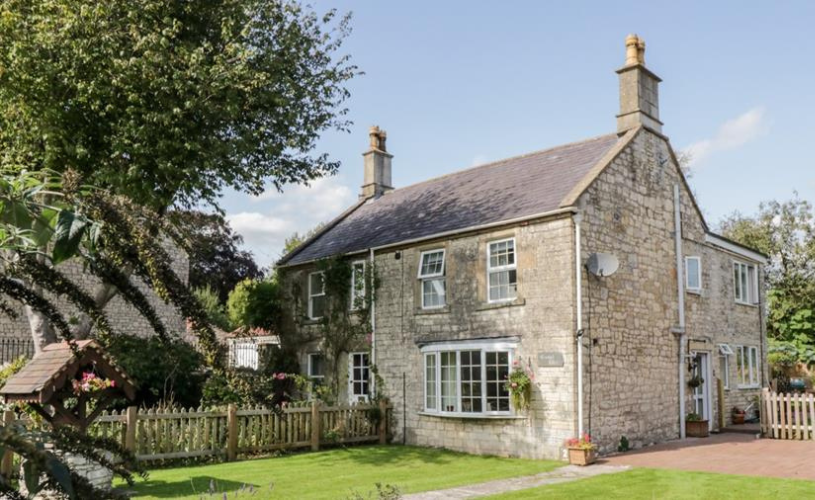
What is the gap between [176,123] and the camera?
16516mm

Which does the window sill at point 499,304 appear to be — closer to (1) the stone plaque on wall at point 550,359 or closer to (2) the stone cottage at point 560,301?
(2) the stone cottage at point 560,301

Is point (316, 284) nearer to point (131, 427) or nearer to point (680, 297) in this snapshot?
point (131, 427)

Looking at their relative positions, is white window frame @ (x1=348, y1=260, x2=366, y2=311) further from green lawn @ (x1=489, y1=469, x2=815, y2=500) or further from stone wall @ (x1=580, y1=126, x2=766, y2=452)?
green lawn @ (x1=489, y1=469, x2=815, y2=500)

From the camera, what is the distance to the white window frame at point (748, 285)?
22.6 meters

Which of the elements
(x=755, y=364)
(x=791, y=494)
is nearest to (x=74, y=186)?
(x=791, y=494)

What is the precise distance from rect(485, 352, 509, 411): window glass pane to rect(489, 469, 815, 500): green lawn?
4106mm

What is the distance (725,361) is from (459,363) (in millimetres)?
9328

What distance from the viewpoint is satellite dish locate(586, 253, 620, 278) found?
51.4ft

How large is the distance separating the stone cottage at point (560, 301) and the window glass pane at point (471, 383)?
0.04 metres

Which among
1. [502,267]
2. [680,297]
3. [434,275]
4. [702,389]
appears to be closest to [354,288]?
[434,275]

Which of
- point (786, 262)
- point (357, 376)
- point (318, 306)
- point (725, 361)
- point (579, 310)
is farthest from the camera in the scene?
point (786, 262)

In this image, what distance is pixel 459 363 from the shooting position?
17297 mm

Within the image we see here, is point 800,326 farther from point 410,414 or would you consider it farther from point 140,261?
point 140,261

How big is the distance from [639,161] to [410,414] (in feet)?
29.3
